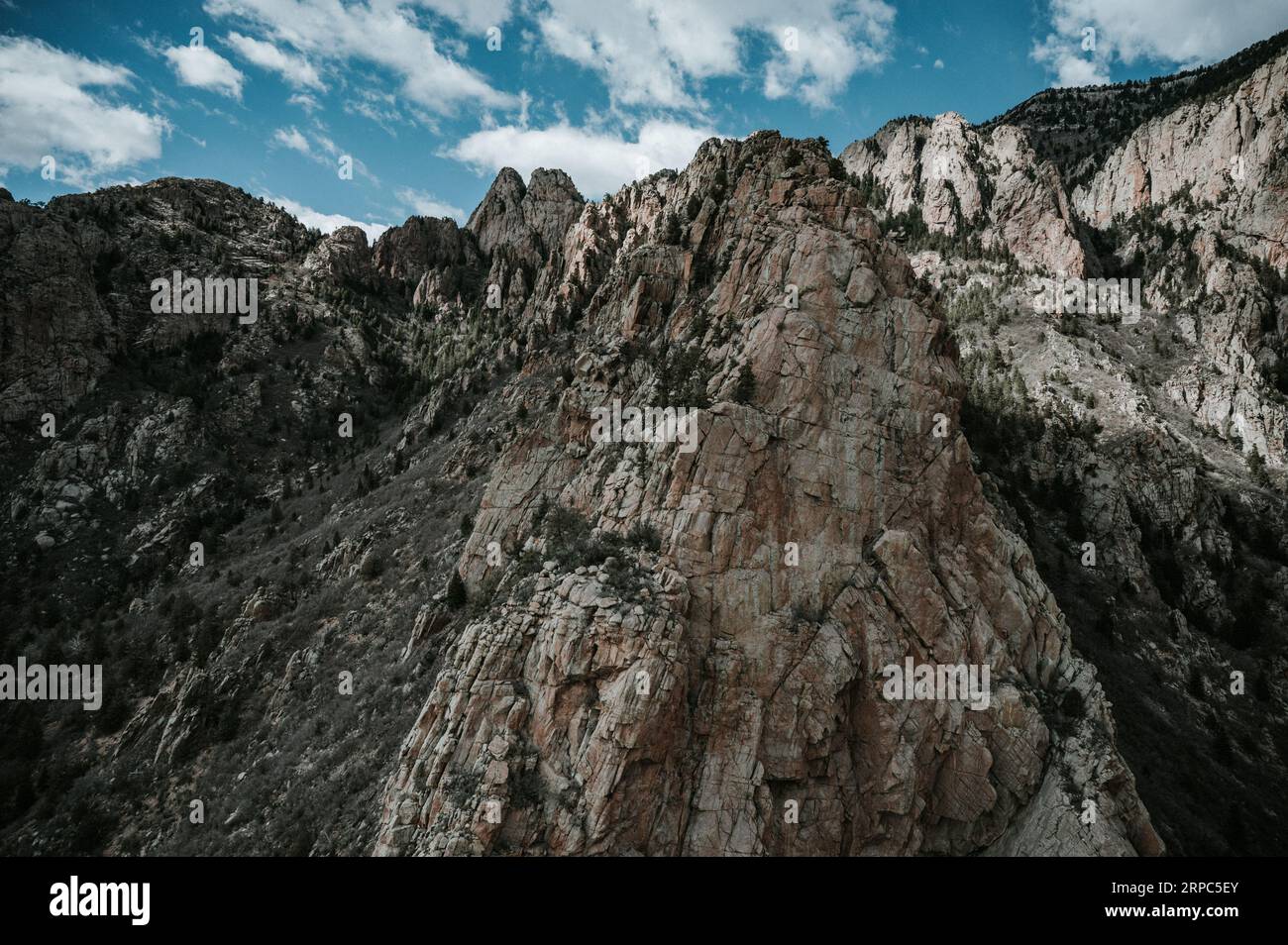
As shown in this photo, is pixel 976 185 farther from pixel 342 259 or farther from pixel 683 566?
pixel 683 566

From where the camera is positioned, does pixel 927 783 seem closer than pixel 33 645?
Yes

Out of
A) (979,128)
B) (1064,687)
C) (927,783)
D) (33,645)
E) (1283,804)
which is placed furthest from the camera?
(979,128)

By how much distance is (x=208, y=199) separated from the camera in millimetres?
101688

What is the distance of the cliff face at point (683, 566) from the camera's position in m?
20.4

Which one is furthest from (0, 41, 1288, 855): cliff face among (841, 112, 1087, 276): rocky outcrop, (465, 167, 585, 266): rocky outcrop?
(465, 167, 585, 266): rocky outcrop

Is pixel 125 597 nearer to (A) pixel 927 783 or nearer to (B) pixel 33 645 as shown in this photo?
(B) pixel 33 645

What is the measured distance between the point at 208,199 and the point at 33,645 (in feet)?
277

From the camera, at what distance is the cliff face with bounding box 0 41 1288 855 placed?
67.1 feet

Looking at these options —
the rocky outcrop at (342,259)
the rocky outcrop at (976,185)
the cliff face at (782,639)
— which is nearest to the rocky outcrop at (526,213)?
the rocky outcrop at (342,259)

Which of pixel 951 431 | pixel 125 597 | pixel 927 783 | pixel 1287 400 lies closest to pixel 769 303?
pixel 951 431

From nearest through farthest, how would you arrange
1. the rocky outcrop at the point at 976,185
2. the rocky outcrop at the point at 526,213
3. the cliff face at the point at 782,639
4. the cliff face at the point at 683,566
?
the cliff face at the point at 782,639 < the cliff face at the point at 683,566 < the rocky outcrop at the point at 976,185 < the rocky outcrop at the point at 526,213

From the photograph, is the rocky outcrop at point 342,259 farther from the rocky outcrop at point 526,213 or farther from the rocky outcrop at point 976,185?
the rocky outcrop at point 976,185

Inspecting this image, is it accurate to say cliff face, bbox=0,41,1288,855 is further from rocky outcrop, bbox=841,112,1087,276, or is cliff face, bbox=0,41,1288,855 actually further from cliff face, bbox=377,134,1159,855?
rocky outcrop, bbox=841,112,1087,276

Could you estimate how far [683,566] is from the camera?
71.3ft
